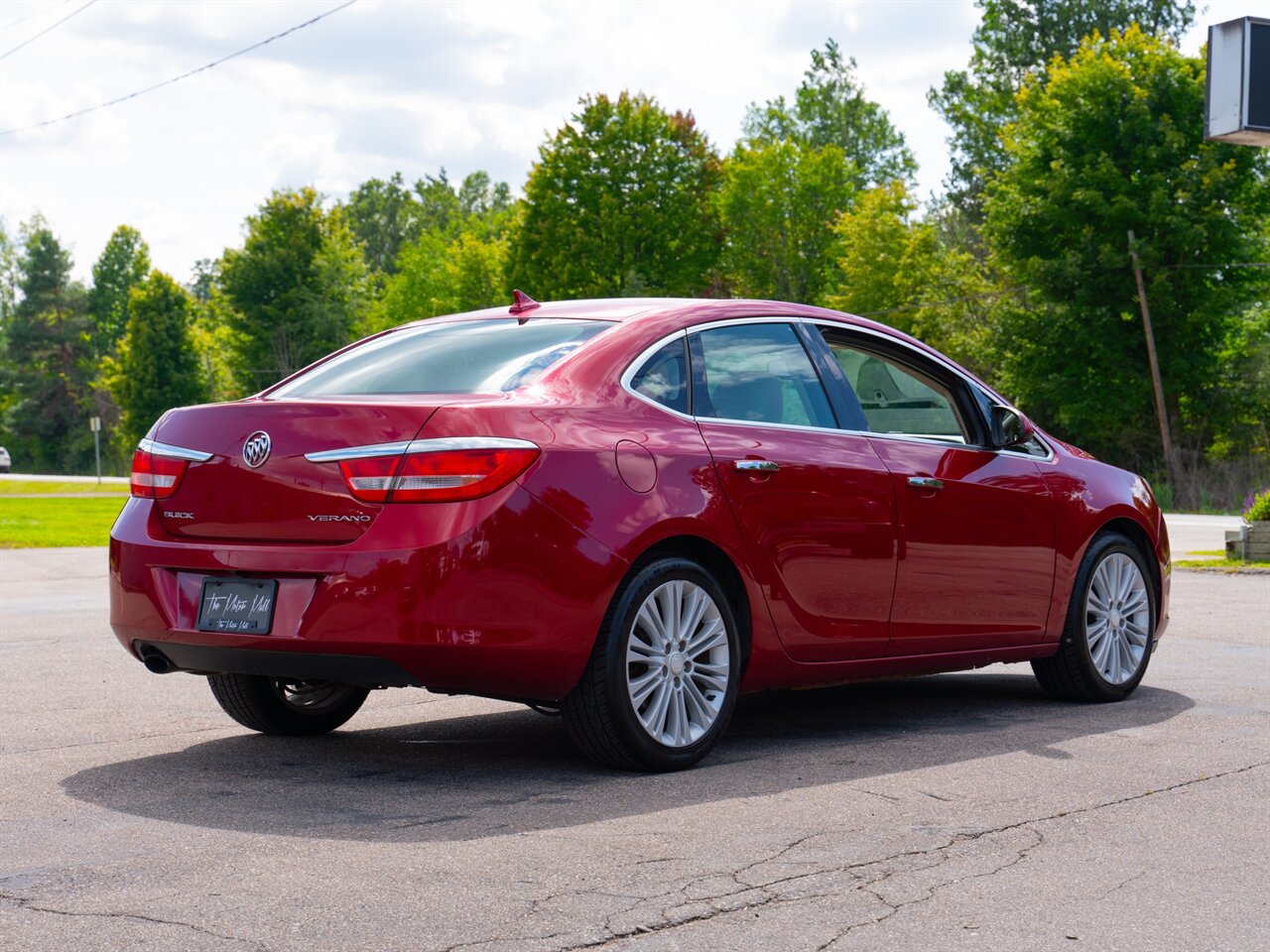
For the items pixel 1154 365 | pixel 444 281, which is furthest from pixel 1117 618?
pixel 444 281

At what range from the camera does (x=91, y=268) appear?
116875 millimetres

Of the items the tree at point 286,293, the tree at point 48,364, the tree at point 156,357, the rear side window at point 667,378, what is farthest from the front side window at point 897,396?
the tree at point 48,364

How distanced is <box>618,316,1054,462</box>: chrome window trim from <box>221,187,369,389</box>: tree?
69.9 m

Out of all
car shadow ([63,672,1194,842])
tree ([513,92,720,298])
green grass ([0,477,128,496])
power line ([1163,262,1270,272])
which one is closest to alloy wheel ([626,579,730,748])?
car shadow ([63,672,1194,842])

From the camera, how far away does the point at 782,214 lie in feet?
242

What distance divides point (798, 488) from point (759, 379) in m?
0.48

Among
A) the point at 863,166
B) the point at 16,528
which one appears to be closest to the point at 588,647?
the point at 16,528

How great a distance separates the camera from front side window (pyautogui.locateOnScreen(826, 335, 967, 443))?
6754 millimetres

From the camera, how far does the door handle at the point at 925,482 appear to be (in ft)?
21.7

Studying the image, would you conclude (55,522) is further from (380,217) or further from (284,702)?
(380,217)

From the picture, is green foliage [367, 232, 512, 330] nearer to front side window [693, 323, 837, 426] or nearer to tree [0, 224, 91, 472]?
tree [0, 224, 91, 472]

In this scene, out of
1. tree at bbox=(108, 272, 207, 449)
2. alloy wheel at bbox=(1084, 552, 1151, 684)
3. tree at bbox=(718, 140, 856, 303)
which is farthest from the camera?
tree at bbox=(108, 272, 207, 449)

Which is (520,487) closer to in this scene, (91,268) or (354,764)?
(354,764)

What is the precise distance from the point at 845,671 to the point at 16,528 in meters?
24.0
